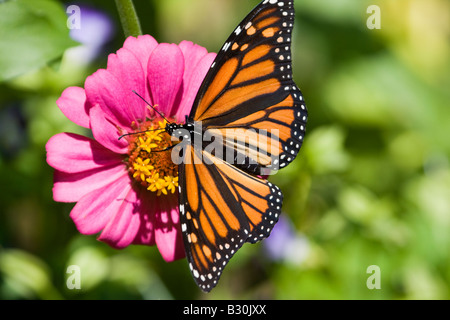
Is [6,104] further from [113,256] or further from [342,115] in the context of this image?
[342,115]

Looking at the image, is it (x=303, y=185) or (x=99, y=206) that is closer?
(x=99, y=206)

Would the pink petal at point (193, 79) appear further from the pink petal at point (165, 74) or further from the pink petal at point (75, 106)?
the pink petal at point (75, 106)

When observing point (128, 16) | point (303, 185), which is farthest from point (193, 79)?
point (303, 185)

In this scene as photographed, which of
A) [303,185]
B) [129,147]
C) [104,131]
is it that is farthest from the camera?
[303,185]

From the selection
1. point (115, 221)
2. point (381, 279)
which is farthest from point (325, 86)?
point (115, 221)

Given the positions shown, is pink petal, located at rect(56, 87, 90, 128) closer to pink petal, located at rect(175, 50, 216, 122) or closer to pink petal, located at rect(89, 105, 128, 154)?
pink petal, located at rect(89, 105, 128, 154)

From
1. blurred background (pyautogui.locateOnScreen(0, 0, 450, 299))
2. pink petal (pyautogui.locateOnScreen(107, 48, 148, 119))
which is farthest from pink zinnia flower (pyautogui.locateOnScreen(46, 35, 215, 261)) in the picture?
blurred background (pyautogui.locateOnScreen(0, 0, 450, 299))

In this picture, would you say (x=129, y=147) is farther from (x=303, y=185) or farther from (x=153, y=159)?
(x=303, y=185)
